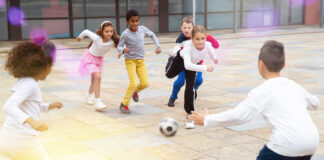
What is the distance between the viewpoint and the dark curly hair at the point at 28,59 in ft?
12.0

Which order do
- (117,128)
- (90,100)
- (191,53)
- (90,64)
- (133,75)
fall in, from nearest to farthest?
1. (117,128)
2. (191,53)
3. (133,75)
4. (90,64)
5. (90,100)

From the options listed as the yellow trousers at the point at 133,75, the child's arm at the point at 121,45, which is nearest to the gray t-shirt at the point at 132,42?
the child's arm at the point at 121,45

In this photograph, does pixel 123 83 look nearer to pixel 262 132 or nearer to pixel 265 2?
pixel 262 132

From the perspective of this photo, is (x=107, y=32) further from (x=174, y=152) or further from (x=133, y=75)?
(x=174, y=152)

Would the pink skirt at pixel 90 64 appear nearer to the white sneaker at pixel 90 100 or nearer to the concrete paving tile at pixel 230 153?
the white sneaker at pixel 90 100

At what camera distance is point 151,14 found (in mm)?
26094

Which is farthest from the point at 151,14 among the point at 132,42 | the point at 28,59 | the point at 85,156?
the point at 28,59

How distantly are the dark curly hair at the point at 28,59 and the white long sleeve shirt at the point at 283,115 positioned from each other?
1.52 meters

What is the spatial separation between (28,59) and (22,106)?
369 millimetres

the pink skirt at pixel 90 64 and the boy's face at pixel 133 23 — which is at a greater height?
the boy's face at pixel 133 23

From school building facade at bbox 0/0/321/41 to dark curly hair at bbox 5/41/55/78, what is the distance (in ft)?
64.4

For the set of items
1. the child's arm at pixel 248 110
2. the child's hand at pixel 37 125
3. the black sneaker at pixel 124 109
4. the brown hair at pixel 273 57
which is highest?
the brown hair at pixel 273 57

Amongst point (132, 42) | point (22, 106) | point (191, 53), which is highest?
point (132, 42)

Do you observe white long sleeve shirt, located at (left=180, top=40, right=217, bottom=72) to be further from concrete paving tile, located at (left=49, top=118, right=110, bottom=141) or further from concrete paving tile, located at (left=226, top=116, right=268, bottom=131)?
concrete paving tile, located at (left=49, top=118, right=110, bottom=141)
